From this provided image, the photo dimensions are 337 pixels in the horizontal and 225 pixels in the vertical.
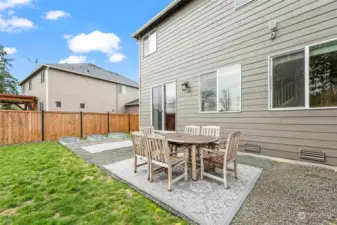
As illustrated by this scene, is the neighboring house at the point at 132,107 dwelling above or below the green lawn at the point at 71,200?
above

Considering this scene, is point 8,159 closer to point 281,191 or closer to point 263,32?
point 281,191

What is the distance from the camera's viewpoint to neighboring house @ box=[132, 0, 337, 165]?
353 cm

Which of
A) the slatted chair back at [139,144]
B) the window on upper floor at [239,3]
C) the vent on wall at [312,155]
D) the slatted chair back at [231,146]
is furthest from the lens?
the window on upper floor at [239,3]

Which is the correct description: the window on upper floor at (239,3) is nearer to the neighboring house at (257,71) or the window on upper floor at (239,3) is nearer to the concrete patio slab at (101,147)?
the neighboring house at (257,71)

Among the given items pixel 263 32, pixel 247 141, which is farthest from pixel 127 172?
pixel 263 32

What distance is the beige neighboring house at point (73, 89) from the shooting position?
12.7 metres

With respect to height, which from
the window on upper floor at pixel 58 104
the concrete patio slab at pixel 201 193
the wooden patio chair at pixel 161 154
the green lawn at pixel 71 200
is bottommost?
the green lawn at pixel 71 200

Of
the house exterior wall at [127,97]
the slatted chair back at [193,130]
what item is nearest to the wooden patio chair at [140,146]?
the slatted chair back at [193,130]

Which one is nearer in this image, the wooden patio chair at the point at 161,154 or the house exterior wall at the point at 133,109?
the wooden patio chair at the point at 161,154

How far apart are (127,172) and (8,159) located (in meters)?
4.00

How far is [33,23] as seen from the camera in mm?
16172

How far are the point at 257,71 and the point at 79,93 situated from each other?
14.2 meters

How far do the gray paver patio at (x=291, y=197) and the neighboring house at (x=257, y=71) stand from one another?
0.88 m

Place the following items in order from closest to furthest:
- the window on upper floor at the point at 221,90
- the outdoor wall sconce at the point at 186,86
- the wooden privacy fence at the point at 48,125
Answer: the window on upper floor at the point at 221,90
the outdoor wall sconce at the point at 186,86
the wooden privacy fence at the point at 48,125
